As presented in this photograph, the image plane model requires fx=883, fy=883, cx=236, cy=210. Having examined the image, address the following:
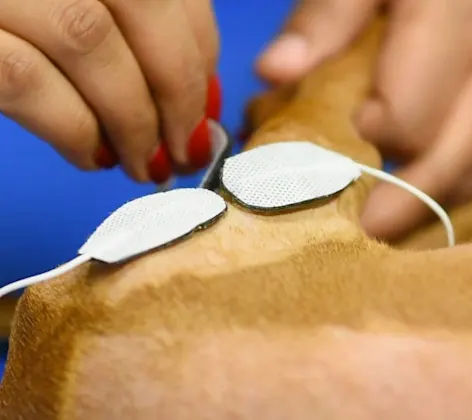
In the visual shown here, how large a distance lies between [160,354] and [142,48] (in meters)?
0.22

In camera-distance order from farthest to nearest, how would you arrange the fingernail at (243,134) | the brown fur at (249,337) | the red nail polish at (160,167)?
1. the fingernail at (243,134)
2. the red nail polish at (160,167)
3. the brown fur at (249,337)

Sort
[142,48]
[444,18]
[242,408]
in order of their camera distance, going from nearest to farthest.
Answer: [242,408] → [142,48] → [444,18]

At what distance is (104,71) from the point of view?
0.44 m

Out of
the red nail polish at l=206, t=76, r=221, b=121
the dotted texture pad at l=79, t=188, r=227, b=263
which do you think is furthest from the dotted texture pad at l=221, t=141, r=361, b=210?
the red nail polish at l=206, t=76, r=221, b=121

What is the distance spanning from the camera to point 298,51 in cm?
58

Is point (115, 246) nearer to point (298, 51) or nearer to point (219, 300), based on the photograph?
point (219, 300)

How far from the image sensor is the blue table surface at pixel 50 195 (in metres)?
0.58

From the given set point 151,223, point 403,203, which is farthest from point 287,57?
point 151,223

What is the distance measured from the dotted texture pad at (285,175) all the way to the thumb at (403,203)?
61mm

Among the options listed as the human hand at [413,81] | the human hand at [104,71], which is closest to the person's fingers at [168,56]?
the human hand at [104,71]

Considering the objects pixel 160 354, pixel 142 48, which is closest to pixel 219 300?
pixel 160 354

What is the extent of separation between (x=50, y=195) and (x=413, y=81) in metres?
0.27

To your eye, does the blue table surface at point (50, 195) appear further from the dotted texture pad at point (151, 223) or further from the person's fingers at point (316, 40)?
the dotted texture pad at point (151, 223)

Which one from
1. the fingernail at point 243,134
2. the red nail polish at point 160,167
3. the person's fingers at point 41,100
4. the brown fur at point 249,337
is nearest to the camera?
the brown fur at point 249,337
